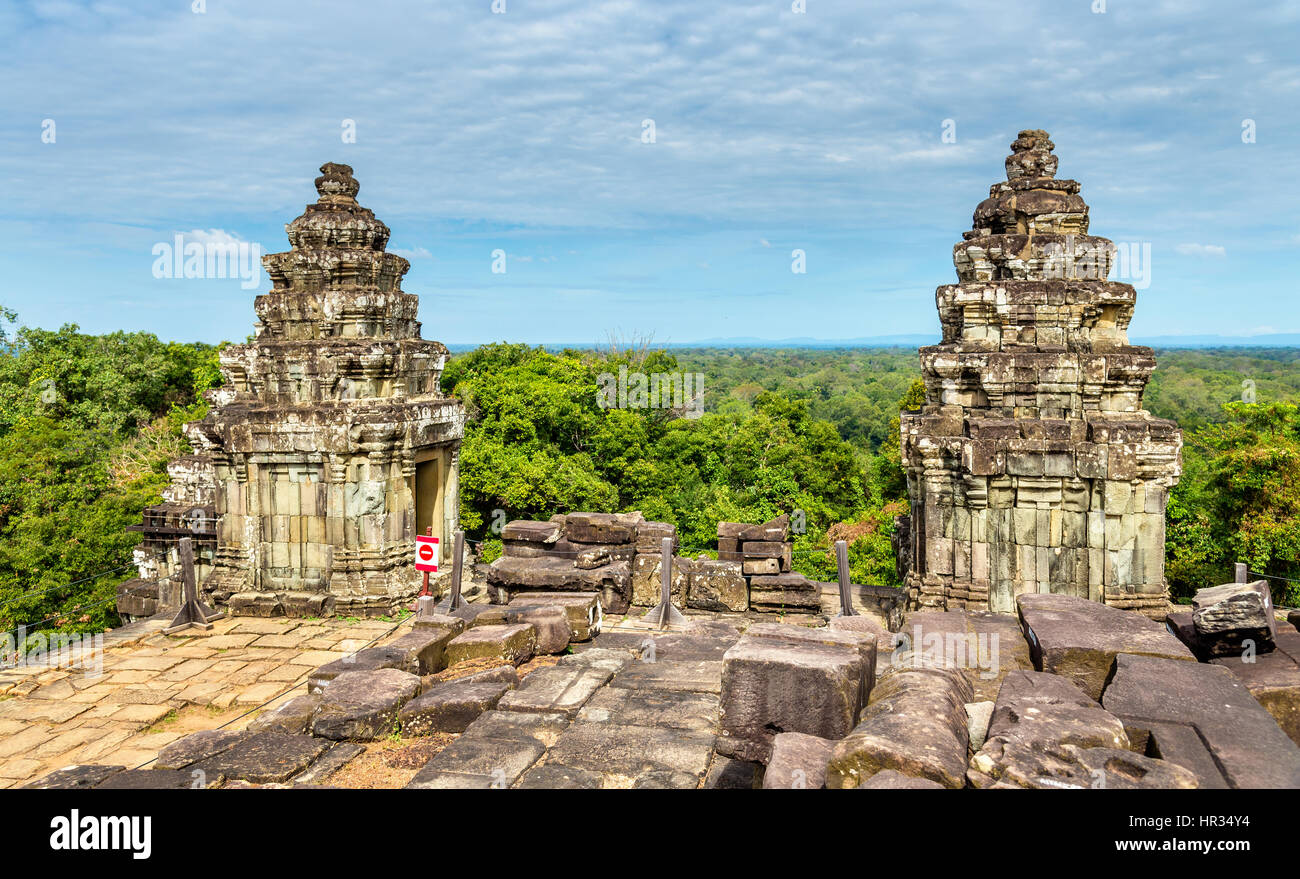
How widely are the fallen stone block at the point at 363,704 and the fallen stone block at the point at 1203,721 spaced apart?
4.35 metres

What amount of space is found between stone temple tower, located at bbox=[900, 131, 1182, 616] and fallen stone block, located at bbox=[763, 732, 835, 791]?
505 centimetres

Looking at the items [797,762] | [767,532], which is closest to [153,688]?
Answer: [797,762]

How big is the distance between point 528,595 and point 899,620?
4.08m

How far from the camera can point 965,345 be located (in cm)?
917

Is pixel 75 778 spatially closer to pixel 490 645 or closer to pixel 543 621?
pixel 490 645

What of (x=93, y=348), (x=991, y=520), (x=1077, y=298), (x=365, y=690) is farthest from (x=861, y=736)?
(x=93, y=348)

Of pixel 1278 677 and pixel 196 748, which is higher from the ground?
pixel 1278 677

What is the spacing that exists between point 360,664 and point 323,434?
3.95m

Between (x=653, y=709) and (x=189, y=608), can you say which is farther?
(x=189, y=608)

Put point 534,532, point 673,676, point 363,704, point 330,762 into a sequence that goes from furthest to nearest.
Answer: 1. point 534,532
2. point 673,676
3. point 363,704
4. point 330,762

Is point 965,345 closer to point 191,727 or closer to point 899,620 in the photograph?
point 899,620

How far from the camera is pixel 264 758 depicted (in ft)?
16.8

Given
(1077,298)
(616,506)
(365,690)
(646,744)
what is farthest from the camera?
(616,506)

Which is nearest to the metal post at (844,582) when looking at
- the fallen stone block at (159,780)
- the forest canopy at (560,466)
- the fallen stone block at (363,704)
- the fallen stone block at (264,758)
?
the fallen stone block at (363,704)
